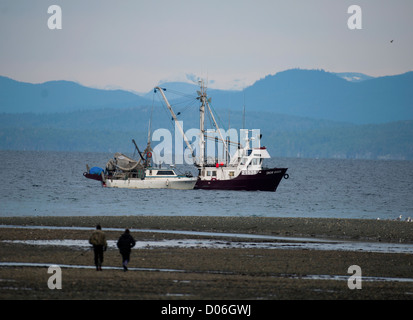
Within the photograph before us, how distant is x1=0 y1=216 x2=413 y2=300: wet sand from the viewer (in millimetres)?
25062

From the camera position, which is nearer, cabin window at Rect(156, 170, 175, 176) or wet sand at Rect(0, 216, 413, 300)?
wet sand at Rect(0, 216, 413, 300)

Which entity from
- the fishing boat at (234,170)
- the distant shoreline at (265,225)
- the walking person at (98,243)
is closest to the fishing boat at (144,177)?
the fishing boat at (234,170)

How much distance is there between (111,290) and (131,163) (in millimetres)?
70155

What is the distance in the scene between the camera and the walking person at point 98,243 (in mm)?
28234

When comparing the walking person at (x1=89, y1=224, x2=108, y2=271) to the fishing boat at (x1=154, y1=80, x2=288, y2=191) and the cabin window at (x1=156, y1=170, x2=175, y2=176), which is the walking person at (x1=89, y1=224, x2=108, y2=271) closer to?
the fishing boat at (x1=154, y1=80, x2=288, y2=191)

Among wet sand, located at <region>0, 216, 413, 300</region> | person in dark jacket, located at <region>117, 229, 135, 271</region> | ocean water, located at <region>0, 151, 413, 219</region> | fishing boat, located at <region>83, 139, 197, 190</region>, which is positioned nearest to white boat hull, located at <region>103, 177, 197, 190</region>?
fishing boat, located at <region>83, 139, 197, 190</region>

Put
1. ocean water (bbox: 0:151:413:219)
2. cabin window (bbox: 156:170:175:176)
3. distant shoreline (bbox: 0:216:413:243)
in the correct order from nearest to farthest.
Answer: distant shoreline (bbox: 0:216:413:243) < ocean water (bbox: 0:151:413:219) < cabin window (bbox: 156:170:175:176)

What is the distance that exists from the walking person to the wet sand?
0.41 m

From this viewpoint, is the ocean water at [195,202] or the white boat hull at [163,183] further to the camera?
the white boat hull at [163,183]

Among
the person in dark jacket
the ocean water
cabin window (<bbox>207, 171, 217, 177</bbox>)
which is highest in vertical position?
cabin window (<bbox>207, 171, 217, 177</bbox>)

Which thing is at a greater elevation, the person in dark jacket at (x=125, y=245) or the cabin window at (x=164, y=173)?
the cabin window at (x=164, y=173)

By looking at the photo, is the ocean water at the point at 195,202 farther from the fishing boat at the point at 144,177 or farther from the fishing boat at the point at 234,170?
the fishing boat at the point at 234,170

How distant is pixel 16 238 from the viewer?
39219mm

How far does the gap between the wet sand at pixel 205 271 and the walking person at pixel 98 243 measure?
1.35ft
